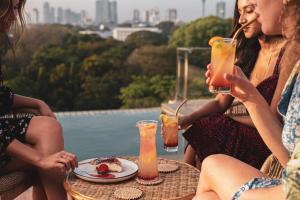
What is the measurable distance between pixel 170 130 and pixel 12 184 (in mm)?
754

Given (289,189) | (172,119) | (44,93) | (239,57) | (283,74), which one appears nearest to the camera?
(289,189)

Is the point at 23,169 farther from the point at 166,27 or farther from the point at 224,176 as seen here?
the point at 166,27

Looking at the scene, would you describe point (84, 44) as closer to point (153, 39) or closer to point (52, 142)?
point (153, 39)

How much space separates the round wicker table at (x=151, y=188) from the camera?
5.82 ft

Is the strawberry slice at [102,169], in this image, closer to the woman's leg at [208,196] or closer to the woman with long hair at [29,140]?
the woman with long hair at [29,140]

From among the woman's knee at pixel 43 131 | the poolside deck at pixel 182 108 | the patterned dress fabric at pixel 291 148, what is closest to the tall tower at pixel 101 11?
the poolside deck at pixel 182 108

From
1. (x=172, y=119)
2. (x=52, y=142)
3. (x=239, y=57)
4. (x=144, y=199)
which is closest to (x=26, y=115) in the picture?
(x=52, y=142)

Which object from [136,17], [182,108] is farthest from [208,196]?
[136,17]

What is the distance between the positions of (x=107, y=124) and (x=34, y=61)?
4.27 meters

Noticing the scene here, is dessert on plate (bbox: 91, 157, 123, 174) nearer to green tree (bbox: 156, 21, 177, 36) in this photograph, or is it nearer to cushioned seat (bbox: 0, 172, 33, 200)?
cushioned seat (bbox: 0, 172, 33, 200)

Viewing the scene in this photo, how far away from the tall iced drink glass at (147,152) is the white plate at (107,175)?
0.23ft

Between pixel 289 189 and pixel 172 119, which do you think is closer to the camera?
pixel 289 189

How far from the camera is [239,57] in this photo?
109 inches

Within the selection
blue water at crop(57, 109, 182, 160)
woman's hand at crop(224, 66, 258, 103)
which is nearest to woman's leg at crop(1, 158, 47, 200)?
woman's hand at crop(224, 66, 258, 103)
